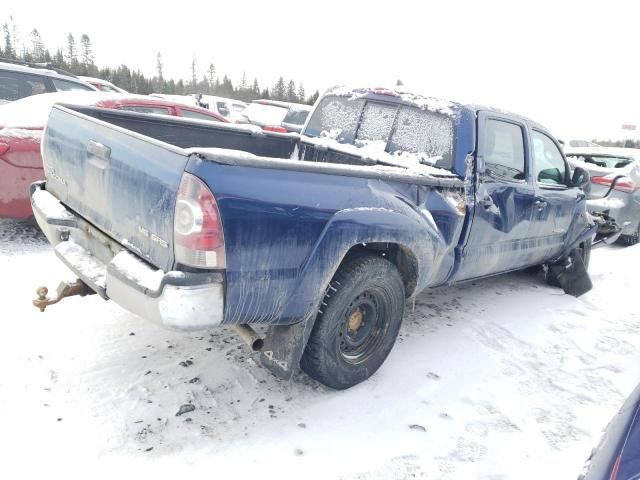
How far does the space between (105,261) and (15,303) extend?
141 cm

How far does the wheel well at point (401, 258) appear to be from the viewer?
10.2ft

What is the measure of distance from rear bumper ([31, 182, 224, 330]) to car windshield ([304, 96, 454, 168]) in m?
2.20

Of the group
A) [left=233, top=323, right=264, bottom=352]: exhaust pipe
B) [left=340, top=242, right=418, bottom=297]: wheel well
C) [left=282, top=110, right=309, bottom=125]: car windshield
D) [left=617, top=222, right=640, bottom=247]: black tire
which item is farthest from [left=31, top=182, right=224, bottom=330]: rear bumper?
[left=282, top=110, right=309, bottom=125]: car windshield

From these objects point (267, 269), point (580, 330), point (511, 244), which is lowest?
point (580, 330)

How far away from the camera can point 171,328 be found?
7.28 feet

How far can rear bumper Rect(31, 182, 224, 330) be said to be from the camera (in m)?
2.16

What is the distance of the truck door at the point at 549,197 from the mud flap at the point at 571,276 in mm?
337

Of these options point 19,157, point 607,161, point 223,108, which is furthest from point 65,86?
point 223,108

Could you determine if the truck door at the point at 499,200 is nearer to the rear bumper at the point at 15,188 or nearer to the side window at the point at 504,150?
the side window at the point at 504,150

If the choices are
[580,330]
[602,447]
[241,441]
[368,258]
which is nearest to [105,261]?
[241,441]

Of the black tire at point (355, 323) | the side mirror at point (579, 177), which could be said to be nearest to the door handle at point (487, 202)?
the black tire at point (355, 323)

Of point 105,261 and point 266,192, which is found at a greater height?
point 266,192

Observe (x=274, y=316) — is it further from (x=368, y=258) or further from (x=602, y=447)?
(x=602, y=447)

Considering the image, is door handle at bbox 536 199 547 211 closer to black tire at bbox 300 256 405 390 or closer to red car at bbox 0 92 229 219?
black tire at bbox 300 256 405 390
